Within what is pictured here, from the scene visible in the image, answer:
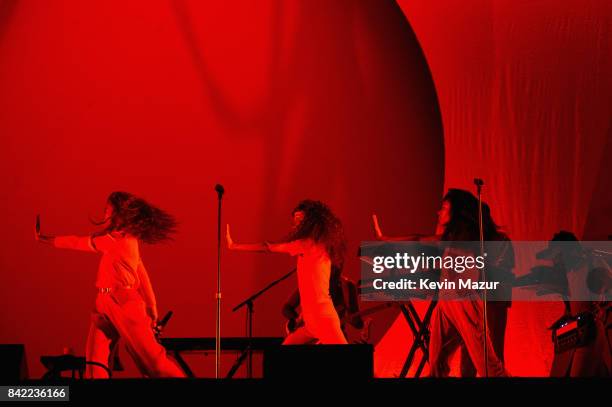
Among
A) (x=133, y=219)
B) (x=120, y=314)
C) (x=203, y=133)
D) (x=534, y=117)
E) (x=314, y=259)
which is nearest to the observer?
(x=120, y=314)

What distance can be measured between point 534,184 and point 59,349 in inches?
199

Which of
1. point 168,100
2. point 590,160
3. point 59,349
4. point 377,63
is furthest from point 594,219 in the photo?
point 59,349

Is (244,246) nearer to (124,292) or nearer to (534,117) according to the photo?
(124,292)

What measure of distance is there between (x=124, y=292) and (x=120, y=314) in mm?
177

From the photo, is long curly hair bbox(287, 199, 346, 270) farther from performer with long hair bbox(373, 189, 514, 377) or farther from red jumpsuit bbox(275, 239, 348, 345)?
performer with long hair bbox(373, 189, 514, 377)

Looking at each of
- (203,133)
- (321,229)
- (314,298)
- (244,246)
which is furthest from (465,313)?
(203,133)

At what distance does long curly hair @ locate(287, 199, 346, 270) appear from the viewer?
7996 mm

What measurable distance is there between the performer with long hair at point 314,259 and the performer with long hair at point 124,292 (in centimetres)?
75

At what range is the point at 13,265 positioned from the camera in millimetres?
10086

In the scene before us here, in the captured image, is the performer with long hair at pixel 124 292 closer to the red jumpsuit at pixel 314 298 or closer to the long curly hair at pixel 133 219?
the long curly hair at pixel 133 219

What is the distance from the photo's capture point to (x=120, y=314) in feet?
24.5

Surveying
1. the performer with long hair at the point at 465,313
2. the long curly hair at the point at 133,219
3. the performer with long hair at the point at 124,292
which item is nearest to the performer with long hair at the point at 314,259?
the performer with long hair at the point at 465,313

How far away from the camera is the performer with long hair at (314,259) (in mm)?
7750

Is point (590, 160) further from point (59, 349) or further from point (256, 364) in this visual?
point (59, 349)
